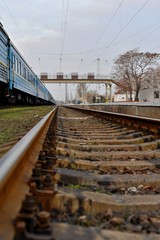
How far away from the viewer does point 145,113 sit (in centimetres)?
1336

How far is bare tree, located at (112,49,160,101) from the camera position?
64.5 metres

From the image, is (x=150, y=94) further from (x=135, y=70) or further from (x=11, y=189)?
(x=11, y=189)

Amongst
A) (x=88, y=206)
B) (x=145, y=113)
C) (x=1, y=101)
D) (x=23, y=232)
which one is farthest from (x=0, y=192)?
(x=1, y=101)

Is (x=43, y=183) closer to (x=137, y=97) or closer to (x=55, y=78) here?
(x=137, y=97)

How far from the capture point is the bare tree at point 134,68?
212 feet

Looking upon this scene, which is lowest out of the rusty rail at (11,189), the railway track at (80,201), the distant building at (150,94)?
the railway track at (80,201)

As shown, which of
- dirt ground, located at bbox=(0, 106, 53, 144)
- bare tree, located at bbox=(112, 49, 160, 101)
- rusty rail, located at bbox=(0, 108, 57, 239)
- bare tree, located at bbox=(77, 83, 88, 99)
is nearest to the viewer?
rusty rail, located at bbox=(0, 108, 57, 239)

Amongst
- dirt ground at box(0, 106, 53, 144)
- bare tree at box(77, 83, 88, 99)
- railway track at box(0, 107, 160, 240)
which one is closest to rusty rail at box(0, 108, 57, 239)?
railway track at box(0, 107, 160, 240)

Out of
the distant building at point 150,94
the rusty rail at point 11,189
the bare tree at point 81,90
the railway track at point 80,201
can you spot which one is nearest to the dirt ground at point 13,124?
the railway track at point 80,201

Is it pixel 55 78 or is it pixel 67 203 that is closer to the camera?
pixel 67 203

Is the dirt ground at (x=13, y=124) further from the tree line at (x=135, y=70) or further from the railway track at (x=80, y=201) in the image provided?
the tree line at (x=135, y=70)

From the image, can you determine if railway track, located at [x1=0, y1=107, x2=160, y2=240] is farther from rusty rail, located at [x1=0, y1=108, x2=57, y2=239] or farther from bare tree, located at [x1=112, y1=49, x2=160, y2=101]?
bare tree, located at [x1=112, y1=49, x2=160, y2=101]

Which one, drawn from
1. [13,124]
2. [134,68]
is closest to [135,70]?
[134,68]

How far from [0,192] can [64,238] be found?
417mm
